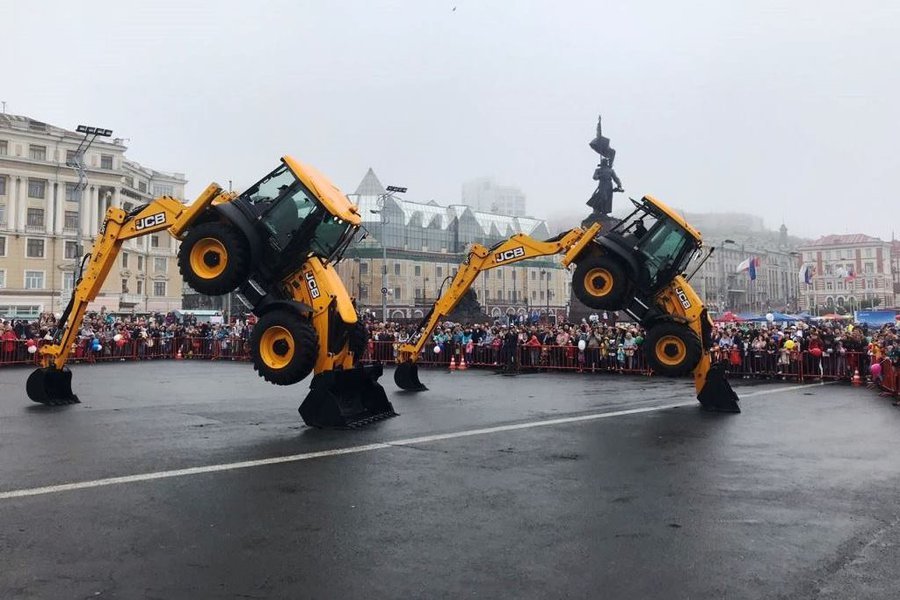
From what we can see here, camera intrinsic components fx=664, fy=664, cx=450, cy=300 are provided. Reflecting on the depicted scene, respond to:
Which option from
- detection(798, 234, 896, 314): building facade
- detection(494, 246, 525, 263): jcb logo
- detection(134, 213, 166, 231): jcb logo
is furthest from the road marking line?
detection(798, 234, 896, 314): building facade

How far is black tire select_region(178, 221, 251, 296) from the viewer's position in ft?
34.9

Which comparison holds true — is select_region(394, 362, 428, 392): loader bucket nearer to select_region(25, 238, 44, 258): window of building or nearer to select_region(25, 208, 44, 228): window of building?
select_region(25, 238, 44, 258): window of building

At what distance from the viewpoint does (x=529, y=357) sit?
26.6m

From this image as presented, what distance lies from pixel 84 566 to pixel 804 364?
2239cm

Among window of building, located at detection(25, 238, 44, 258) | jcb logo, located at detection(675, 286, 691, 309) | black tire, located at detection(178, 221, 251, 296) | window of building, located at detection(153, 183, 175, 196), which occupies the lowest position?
jcb logo, located at detection(675, 286, 691, 309)

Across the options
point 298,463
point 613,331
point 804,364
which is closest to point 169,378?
point 298,463

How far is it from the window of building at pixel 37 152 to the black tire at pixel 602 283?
7660 cm

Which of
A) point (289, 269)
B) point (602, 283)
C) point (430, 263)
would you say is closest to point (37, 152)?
point (430, 263)

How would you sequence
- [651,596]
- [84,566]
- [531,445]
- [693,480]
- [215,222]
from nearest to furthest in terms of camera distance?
[651,596]
[84,566]
[693,480]
[531,445]
[215,222]

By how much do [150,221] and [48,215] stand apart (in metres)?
70.8

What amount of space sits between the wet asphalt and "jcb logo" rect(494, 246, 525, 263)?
4451 millimetres

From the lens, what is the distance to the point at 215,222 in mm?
11070

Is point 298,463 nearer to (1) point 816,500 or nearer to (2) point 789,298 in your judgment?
(1) point 816,500

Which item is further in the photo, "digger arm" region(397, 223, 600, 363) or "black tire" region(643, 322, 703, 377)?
"digger arm" region(397, 223, 600, 363)
